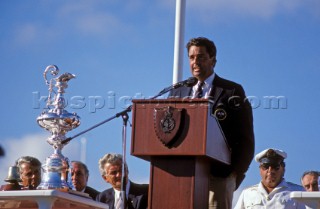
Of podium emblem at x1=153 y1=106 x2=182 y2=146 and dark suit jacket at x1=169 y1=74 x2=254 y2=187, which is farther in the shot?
dark suit jacket at x1=169 y1=74 x2=254 y2=187

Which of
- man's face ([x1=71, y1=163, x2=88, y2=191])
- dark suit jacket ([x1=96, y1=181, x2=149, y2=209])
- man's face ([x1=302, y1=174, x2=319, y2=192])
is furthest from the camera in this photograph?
man's face ([x1=302, y1=174, x2=319, y2=192])

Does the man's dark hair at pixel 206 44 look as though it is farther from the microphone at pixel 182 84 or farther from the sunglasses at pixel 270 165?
the sunglasses at pixel 270 165

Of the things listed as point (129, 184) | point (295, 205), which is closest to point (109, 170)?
point (129, 184)

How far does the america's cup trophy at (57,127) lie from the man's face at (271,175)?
1.71 meters

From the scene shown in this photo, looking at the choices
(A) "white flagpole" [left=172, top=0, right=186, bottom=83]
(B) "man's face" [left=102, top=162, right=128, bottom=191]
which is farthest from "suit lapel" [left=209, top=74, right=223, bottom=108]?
(A) "white flagpole" [left=172, top=0, right=186, bottom=83]

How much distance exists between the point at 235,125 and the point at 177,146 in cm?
64

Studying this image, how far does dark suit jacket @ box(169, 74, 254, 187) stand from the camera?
21.2 feet

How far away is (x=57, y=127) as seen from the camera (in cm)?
686

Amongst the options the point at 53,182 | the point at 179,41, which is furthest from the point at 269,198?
the point at 179,41

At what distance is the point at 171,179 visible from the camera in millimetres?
6188

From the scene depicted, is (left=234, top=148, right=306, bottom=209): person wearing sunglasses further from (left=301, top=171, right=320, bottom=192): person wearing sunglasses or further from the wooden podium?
the wooden podium

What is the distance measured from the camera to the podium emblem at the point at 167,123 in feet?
20.0

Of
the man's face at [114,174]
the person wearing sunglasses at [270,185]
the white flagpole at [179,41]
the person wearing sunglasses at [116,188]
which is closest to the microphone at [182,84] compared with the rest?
the person wearing sunglasses at [270,185]

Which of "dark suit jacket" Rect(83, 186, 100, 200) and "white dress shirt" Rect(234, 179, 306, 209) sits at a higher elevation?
"dark suit jacket" Rect(83, 186, 100, 200)
